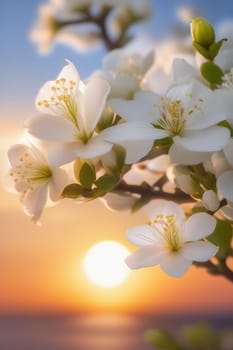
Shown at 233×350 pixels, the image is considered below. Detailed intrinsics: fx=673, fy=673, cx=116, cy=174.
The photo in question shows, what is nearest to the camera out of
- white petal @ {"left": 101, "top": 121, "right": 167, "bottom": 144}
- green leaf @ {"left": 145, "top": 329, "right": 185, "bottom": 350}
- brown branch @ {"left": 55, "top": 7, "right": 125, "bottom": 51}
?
white petal @ {"left": 101, "top": 121, "right": 167, "bottom": 144}

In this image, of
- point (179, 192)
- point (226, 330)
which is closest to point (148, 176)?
point (179, 192)

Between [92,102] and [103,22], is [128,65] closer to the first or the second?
[92,102]

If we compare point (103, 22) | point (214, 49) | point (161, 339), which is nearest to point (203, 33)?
point (214, 49)

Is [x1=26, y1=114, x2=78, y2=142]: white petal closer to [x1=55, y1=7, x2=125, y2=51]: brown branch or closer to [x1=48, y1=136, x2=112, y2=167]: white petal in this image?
[x1=48, y1=136, x2=112, y2=167]: white petal

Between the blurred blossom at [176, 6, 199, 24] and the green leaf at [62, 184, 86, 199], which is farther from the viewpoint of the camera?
the blurred blossom at [176, 6, 199, 24]

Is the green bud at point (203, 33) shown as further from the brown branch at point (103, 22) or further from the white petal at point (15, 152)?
the brown branch at point (103, 22)

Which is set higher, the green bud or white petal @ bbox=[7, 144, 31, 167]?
the green bud

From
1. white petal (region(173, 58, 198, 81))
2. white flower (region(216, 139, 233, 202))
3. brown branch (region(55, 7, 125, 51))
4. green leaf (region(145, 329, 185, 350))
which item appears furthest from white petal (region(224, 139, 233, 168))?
brown branch (region(55, 7, 125, 51))
